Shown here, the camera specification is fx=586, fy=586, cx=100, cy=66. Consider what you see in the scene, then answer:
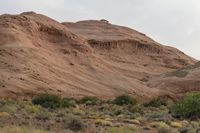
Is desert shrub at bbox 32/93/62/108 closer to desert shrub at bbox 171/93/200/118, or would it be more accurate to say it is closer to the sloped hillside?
desert shrub at bbox 171/93/200/118

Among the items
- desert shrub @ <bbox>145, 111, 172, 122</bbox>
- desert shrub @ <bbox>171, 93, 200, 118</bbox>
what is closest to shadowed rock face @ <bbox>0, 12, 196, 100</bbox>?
desert shrub @ <bbox>145, 111, 172, 122</bbox>

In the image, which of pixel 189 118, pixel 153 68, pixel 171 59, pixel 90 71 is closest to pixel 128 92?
pixel 90 71

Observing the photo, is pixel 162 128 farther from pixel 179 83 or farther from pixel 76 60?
pixel 76 60

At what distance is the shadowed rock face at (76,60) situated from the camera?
199 ft

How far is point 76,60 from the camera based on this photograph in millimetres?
75062

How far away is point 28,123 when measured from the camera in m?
23.7

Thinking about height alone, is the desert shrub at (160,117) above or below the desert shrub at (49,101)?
above

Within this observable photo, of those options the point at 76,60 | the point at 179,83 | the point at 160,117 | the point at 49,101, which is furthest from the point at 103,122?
the point at 76,60

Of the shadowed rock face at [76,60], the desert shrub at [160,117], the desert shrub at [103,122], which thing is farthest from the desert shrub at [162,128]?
the shadowed rock face at [76,60]

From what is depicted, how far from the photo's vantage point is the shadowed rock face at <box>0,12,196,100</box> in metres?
60.7

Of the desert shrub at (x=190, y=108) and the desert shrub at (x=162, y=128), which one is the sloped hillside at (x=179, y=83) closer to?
the desert shrub at (x=190, y=108)

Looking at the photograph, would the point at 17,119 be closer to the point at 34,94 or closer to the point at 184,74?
the point at 34,94

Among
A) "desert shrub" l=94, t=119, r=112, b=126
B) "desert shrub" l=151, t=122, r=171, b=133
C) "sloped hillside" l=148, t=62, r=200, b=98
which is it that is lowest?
"sloped hillside" l=148, t=62, r=200, b=98

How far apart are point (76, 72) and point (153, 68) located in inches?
867
